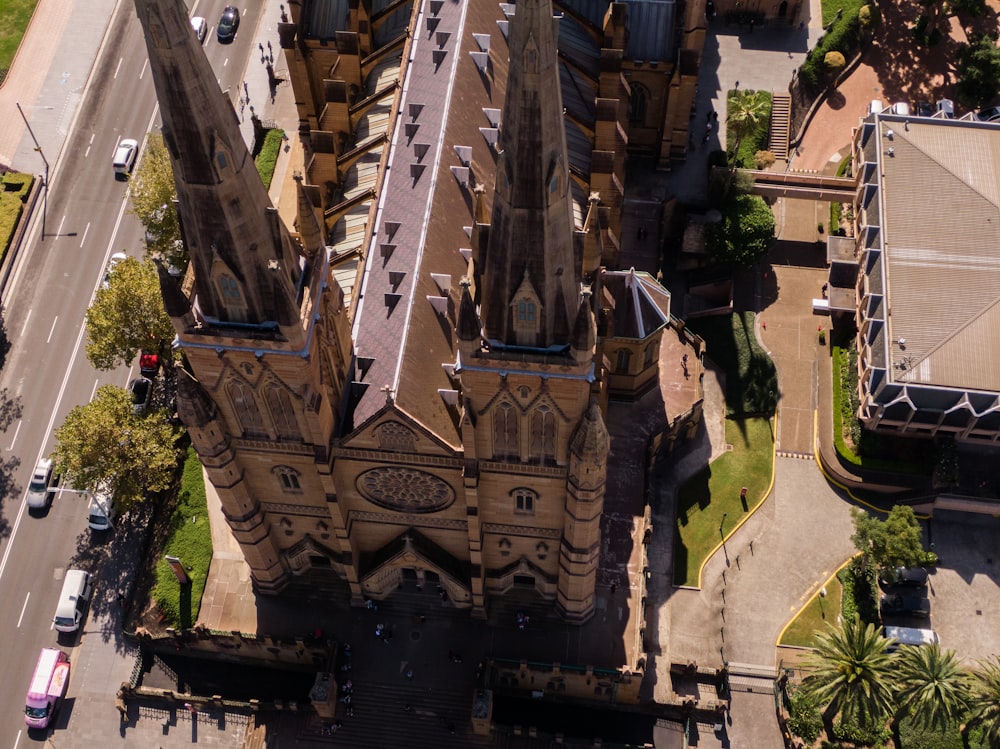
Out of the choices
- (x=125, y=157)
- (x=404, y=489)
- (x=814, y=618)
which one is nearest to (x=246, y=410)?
(x=404, y=489)

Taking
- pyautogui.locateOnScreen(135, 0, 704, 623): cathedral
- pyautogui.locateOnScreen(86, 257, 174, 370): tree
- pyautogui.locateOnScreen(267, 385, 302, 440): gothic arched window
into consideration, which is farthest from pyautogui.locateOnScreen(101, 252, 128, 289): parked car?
pyautogui.locateOnScreen(267, 385, 302, 440): gothic arched window

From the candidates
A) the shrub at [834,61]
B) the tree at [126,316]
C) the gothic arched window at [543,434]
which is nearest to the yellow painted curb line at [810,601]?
the gothic arched window at [543,434]

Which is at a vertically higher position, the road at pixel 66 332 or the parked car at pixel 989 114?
the parked car at pixel 989 114

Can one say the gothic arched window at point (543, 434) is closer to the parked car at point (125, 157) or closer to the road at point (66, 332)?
the road at point (66, 332)

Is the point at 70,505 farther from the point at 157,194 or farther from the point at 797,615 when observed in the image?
the point at 797,615

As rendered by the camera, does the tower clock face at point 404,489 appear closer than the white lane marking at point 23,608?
Yes

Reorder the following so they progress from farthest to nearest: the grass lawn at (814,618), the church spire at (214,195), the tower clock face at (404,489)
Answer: the grass lawn at (814,618), the tower clock face at (404,489), the church spire at (214,195)

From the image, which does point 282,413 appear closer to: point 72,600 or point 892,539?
point 72,600
